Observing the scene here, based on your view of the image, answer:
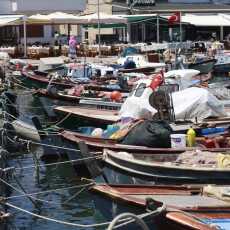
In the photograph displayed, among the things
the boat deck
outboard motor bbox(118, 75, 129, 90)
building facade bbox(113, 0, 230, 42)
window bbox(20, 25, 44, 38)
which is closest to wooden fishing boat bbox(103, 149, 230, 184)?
the boat deck

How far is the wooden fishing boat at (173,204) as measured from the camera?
8602 millimetres

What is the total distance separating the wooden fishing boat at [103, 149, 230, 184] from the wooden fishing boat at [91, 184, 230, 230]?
825 millimetres

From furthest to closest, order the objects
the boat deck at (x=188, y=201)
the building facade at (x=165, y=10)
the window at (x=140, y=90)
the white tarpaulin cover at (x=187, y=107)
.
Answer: the building facade at (x=165, y=10)
the window at (x=140, y=90)
the white tarpaulin cover at (x=187, y=107)
the boat deck at (x=188, y=201)

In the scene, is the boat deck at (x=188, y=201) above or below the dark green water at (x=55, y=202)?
above

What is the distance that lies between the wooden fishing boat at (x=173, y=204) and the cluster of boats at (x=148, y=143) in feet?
0.04

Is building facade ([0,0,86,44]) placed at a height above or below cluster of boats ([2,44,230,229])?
above

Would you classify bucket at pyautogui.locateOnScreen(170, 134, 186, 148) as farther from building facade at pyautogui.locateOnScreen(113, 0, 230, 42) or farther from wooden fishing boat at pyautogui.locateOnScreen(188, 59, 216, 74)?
building facade at pyautogui.locateOnScreen(113, 0, 230, 42)

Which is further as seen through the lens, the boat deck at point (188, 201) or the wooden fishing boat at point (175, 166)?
the wooden fishing boat at point (175, 166)

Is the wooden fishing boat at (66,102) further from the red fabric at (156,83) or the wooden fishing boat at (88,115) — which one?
the red fabric at (156,83)

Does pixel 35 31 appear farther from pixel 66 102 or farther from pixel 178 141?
pixel 178 141

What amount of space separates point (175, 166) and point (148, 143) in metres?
2.58

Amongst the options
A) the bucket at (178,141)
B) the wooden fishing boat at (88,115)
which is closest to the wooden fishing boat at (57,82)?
the wooden fishing boat at (88,115)

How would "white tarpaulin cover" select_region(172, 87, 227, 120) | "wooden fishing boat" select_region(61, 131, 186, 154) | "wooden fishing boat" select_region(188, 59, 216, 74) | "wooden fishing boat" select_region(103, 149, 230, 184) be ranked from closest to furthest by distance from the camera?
"wooden fishing boat" select_region(103, 149, 230, 184)
"wooden fishing boat" select_region(61, 131, 186, 154)
"white tarpaulin cover" select_region(172, 87, 227, 120)
"wooden fishing boat" select_region(188, 59, 216, 74)

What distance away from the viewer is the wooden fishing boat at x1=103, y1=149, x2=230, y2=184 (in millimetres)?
11797
